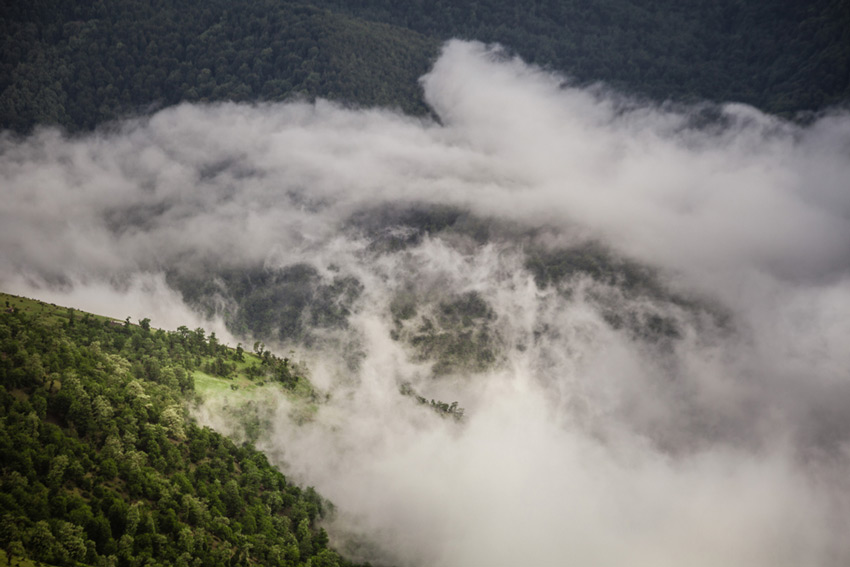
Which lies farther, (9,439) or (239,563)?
(239,563)

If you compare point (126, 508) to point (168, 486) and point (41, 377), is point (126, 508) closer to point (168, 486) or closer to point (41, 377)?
point (168, 486)

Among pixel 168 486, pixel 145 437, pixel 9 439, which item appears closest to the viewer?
pixel 9 439

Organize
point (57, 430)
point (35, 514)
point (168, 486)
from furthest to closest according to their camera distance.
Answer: point (168, 486), point (57, 430), point (35, 514)

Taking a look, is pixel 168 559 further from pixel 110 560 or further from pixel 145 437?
pixel 145 437

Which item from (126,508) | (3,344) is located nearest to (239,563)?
(126,508)

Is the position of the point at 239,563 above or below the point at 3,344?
below

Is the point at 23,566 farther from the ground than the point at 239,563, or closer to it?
closer to it

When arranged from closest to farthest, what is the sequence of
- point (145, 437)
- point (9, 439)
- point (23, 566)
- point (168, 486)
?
1. point (23, 566)
2. point (9, 439)
3. point (168, 486)
4. point (145, 437)

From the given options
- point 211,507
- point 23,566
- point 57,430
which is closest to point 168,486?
point 211,507

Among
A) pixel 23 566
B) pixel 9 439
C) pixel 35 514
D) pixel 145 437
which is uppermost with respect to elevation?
pixel 145 437
